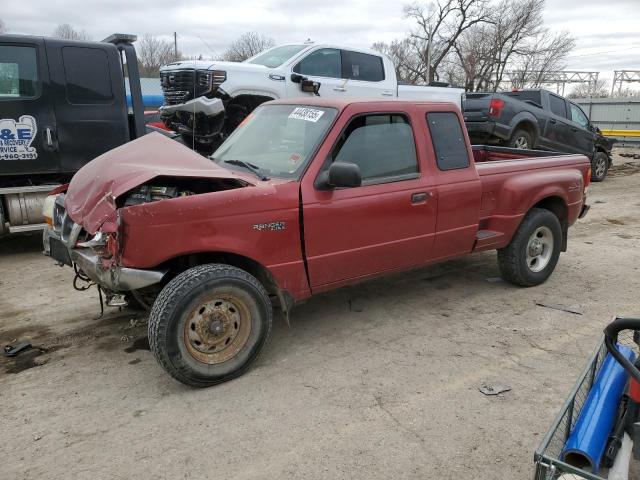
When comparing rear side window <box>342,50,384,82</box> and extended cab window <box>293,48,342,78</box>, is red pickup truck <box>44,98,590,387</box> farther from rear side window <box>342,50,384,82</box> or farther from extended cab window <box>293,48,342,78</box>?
rear side window <box>342,50,384,82</box>

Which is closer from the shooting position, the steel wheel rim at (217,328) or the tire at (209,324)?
the tire at (209,324)

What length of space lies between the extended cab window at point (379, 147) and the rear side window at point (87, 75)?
14.4ft

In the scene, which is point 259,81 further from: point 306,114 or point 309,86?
point 306,114

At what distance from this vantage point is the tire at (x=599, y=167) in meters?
13.9

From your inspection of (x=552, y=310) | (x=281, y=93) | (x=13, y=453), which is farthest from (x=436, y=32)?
(x=13, y=453)

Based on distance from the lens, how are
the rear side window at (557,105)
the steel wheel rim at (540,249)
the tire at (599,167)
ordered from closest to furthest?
the steel wheel rim at (540,249), the rear side window at (557,105), the tire at (599,167)

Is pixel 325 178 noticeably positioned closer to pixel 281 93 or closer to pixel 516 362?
pixel 516 362

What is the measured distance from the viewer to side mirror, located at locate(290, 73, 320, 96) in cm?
917

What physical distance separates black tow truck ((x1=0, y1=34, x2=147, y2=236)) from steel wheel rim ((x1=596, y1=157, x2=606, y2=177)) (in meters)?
11.9

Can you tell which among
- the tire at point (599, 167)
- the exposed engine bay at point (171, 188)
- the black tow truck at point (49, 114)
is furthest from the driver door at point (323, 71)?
the tire at point (599, 167)

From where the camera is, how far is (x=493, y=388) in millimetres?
3557

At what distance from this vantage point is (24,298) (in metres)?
5.33

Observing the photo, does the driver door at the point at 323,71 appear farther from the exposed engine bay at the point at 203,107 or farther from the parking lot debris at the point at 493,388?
the parking lot debris at the point at 493,388

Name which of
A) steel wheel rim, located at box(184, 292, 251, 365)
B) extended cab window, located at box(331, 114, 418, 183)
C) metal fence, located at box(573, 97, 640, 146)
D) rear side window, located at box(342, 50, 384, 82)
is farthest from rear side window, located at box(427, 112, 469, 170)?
metal fence, located at box(573, 97, 640, 146)
